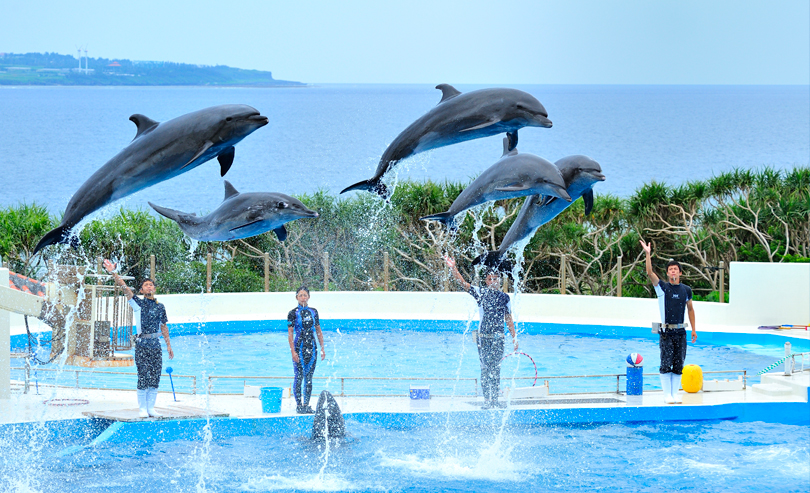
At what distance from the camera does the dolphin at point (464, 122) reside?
547cm

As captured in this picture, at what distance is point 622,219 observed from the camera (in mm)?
19109

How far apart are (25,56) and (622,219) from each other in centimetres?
11766

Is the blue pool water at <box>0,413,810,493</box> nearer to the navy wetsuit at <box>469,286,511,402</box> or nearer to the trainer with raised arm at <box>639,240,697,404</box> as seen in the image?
the navy wetsuit at <box>469,286,511,402</box>

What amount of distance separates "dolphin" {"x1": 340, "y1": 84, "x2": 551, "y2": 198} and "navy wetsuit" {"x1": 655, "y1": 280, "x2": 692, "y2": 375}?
396 cm

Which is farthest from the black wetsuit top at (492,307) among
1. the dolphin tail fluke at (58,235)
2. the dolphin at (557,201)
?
the dolphin tail fluke at (58,235)

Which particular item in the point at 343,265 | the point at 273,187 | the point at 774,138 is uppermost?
the point at 774,138

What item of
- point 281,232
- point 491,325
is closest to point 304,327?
point 491,325

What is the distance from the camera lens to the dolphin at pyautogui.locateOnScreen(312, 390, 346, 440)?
869 centimetres

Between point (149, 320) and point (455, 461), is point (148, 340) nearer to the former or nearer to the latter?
point (149, 320)

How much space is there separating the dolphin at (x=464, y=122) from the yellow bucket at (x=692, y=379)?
5.30 meters

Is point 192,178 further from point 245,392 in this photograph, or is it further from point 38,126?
point 245,392

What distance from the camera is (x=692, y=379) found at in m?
10.0

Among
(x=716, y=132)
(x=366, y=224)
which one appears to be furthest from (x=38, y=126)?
(x=366, y=224)

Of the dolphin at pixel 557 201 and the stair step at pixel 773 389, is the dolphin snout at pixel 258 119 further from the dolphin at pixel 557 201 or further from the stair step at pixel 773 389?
the stair step at pixel 773 389
